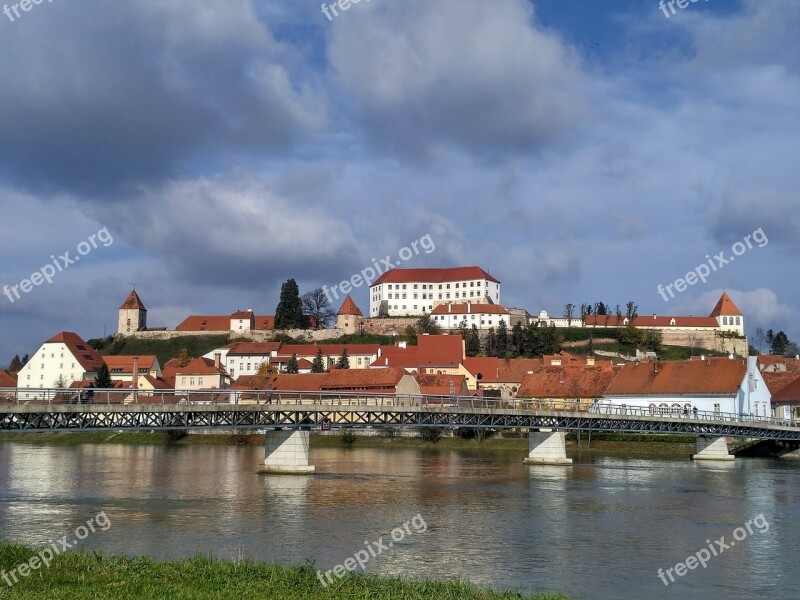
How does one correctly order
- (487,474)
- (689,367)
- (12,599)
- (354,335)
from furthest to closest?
(354,335)
(689,367)
(487,474)
(12,599)

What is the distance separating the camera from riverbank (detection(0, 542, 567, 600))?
1495 centimetres

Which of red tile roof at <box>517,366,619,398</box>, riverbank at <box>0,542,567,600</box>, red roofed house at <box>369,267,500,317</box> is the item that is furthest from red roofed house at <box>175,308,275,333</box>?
riverbank at <box>0,542,567,600</box>

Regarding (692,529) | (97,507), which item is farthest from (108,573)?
(692,529)

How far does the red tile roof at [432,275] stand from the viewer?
14788 cm

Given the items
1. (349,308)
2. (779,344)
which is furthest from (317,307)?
(779,344)

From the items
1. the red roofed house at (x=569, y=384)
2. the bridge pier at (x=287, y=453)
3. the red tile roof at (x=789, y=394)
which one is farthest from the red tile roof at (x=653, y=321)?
the bridge pier at (x=287, y=453)

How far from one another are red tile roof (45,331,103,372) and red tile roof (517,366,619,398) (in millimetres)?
57842

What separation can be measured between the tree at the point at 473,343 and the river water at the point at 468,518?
65.9 meters

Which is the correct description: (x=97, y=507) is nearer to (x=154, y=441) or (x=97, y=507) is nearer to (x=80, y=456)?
(x=80, y=456)

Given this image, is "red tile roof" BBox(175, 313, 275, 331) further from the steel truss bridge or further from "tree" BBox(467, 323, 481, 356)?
the steel truss bridge

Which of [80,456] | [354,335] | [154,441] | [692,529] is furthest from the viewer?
[354,335]

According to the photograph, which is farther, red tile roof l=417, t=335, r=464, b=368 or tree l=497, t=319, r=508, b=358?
tree l=497, t=319, r=508, b=358

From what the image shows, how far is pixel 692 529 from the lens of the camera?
29.0 m

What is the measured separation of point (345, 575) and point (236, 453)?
5191 centimetres
